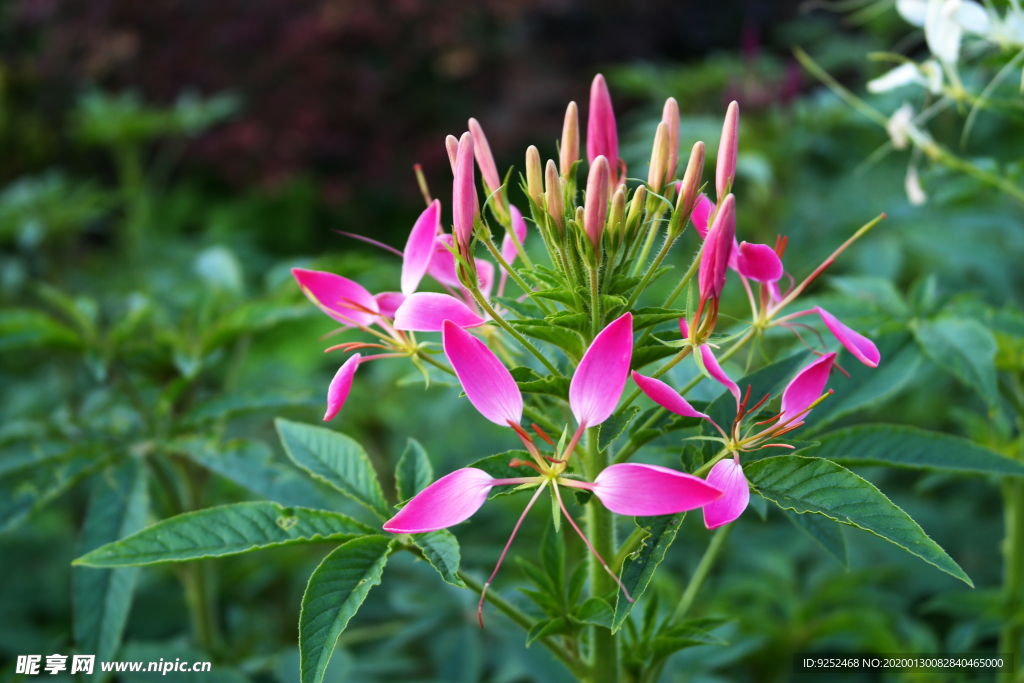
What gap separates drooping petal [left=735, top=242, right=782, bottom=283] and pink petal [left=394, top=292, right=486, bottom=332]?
0.85 feet

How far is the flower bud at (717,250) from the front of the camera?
602mm

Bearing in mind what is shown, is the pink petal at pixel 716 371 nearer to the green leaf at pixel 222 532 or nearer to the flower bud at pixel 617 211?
the flower bud at pixel 617 211

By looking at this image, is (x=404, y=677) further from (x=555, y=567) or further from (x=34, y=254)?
(x=34, y=254)

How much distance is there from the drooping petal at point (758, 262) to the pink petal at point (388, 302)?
0.35m

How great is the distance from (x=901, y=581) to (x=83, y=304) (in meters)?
2.11

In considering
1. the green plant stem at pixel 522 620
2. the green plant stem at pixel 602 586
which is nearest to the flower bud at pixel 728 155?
the green plant stem at pixel 602 586

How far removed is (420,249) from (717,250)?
0.31m

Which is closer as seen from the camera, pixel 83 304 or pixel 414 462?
pixel 414 462

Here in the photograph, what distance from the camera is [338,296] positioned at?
2.53 ft

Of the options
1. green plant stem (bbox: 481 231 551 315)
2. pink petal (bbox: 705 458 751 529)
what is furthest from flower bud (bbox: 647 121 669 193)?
pink petal (bbox: 705 458 751 529)

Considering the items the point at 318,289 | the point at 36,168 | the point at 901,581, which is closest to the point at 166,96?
the point at 36,168

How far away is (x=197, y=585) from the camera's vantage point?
1242mm

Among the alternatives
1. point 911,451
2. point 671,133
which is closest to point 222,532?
point 671,133

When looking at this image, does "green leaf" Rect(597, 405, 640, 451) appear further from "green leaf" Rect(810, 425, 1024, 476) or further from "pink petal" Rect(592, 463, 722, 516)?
"green leaf" Rect(810, 425, 1024, 476)
